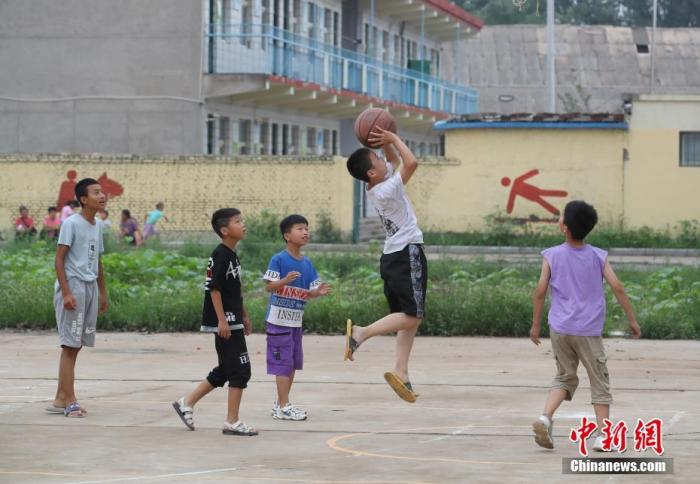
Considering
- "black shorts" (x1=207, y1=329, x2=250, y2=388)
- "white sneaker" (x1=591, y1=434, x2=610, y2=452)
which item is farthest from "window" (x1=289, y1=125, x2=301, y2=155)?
"white sneaker" (x1=591, y1=434, x2=610, y2=452)

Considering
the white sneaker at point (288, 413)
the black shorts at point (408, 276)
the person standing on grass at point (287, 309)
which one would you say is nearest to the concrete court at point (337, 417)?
the white sneaker at point (288, 413)

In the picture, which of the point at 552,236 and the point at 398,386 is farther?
the point at 552,236

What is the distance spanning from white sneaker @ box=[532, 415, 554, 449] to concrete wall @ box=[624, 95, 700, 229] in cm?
2795

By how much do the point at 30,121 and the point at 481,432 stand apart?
104 ft

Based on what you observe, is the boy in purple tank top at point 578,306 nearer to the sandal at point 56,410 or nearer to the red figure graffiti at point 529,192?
the sandal at point 56,410

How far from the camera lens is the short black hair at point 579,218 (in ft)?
29.1

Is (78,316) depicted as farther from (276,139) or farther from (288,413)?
(276,139)

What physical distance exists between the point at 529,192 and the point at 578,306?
90.1 ft

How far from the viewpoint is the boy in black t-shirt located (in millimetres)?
9727

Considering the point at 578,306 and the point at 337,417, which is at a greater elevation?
the point at 578,306

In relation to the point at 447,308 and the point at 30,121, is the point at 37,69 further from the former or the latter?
the point at 447,308

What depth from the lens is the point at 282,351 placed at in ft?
33.8

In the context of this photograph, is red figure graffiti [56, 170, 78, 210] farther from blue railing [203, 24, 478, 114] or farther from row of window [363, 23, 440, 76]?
row of window [363, 23, 440, 76]

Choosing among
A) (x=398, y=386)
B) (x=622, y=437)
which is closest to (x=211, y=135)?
(x=398, y=386)
